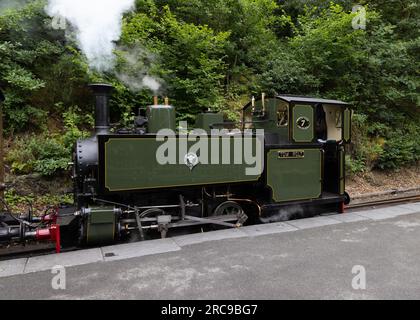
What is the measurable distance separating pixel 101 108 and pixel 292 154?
3.47 meters

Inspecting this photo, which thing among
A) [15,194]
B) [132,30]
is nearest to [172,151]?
[15,194]

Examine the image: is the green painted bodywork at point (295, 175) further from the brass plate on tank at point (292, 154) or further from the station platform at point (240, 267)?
the station platform at point (240, 267)

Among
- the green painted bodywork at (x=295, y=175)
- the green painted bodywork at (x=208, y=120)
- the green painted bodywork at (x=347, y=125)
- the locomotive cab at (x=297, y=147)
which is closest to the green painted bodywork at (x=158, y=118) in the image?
the green painted bodywork at (x=208, y=120)

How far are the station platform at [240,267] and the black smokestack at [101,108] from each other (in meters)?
1.81

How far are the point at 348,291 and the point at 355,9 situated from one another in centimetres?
1054

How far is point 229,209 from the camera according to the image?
6180 mm

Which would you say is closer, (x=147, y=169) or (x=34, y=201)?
(x=147, y=169)

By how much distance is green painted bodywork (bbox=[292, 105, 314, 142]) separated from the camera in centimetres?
611

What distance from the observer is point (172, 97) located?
29.7 feet

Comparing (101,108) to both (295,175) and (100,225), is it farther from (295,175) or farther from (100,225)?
(295,175)

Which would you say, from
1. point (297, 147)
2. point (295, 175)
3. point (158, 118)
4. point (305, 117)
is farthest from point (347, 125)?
point (158, 118)

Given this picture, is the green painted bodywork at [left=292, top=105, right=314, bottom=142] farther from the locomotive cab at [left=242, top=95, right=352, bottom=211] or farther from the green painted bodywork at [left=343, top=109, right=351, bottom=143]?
the green painted bodywork at [left=343, top=109, right=351, bottom=143]

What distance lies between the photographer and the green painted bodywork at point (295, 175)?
606cm

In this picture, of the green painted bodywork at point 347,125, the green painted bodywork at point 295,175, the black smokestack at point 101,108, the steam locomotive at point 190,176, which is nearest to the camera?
the steam locomotive at point 190,176
